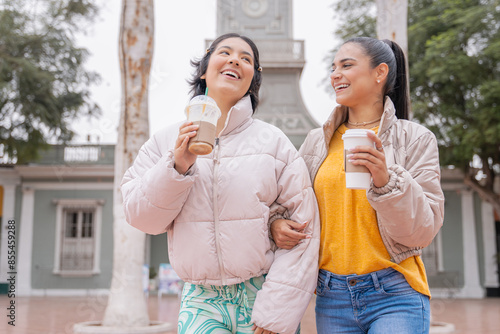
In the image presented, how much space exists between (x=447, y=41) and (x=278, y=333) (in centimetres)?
1296

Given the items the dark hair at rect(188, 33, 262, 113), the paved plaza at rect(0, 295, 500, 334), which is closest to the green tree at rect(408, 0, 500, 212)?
the paved plaza at rect(0, 295, 500, 334)

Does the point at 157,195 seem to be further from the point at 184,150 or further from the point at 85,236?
the point at 85,236

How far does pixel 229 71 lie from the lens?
2123mm

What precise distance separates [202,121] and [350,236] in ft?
2.49

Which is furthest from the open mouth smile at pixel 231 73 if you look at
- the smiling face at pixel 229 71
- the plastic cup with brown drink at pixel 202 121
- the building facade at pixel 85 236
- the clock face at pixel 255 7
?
the clock face at pixel 255 7

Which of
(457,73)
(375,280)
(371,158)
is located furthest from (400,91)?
(457,73)

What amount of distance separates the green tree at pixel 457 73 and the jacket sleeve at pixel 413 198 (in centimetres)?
1210

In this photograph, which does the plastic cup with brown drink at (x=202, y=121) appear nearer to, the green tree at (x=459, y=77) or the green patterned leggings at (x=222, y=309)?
the green patterned leggings at (x=222, y=309)

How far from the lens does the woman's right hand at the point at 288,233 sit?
194 centimetres

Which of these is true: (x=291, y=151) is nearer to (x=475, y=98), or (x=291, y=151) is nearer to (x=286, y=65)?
(x=475, y=98)

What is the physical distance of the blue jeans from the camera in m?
1.91

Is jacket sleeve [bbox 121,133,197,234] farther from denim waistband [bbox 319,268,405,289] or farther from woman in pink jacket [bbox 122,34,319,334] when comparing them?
denim waistband [bbox 319,268,405,289]

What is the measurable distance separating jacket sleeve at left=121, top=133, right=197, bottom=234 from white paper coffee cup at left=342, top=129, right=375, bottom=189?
1.76 ft

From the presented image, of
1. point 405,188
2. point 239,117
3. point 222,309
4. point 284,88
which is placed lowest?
point 222,309
